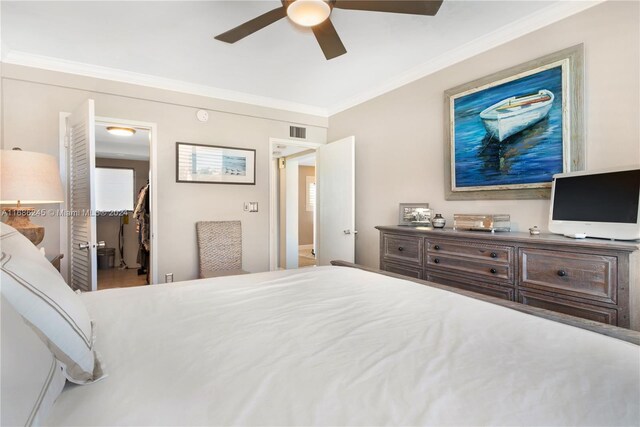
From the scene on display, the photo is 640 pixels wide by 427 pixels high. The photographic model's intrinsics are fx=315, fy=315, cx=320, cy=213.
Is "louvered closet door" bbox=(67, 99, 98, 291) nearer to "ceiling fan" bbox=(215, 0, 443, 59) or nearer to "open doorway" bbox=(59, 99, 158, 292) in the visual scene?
"open doorway" bbox=(59, 99, 158, 292)

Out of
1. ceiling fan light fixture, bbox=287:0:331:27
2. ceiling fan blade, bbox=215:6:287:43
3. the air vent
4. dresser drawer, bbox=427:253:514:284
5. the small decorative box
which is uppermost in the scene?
ceiling fan blade, bbox=215:6:287:43

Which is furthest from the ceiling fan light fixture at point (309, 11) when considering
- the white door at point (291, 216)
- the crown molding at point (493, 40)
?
the white door at point (291, 216)

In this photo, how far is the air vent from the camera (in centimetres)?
415

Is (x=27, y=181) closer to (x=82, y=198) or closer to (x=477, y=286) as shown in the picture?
(x=82, y=198)

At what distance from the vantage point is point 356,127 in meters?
3.97

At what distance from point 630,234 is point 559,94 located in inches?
41.4

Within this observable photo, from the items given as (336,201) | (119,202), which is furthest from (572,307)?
(119,202)

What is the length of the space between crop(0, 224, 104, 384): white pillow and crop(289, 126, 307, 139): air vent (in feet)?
11.6

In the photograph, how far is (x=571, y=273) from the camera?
5.61 ft

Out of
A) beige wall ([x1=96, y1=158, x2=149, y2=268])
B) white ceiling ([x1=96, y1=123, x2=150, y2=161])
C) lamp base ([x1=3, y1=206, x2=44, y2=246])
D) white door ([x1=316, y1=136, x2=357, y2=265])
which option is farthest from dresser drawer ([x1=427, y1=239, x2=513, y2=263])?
beige wall ([x1=96, y1=158, x2=149, y2=268])

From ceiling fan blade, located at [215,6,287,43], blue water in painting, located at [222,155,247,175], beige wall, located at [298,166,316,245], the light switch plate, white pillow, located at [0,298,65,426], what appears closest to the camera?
white pillow, located at [0,298,65,426]

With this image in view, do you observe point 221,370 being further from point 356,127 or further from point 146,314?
point 356,127

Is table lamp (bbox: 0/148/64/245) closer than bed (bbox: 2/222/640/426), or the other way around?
bed (bbox: 2/222/640/426)

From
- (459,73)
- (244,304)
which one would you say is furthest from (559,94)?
(244,304)
